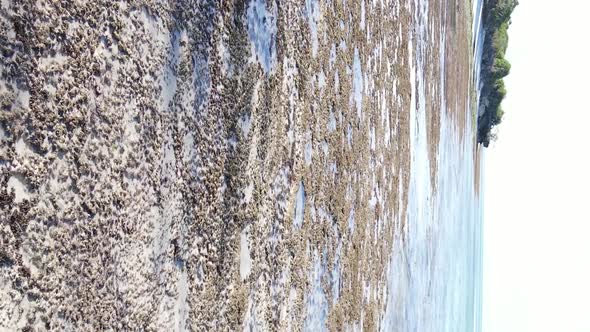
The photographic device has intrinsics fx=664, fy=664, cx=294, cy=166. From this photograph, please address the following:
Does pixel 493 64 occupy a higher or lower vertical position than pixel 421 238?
higher

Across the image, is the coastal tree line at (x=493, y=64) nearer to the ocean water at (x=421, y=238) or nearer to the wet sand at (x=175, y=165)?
the ocean water at (x=421, y=238)

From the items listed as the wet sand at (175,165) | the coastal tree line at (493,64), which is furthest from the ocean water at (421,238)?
the coastal tree line at (493,64)

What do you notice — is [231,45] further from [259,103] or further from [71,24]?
[71,24]

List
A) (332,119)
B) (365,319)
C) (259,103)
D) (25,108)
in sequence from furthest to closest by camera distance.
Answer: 1. (365,319)
2. (332,119)
3. (259,103)
4. (25,108)

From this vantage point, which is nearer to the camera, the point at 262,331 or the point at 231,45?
the point at 231,45

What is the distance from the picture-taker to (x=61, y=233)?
62 cm

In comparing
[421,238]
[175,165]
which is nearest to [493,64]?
[421,238]

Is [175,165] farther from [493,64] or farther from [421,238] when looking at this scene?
[493,64]

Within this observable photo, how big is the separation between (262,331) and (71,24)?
2.21 feet

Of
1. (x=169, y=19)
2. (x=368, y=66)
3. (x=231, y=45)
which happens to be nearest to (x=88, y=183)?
(x=169, y=19)

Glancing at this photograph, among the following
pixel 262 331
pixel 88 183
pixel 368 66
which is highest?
pixel 368 66

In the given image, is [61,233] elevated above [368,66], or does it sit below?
below

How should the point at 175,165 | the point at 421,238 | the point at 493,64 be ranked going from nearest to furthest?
the point at 175,165 < the point at 421,238 < the point at 493,64

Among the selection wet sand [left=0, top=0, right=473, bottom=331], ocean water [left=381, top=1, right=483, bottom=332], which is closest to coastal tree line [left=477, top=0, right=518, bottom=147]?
ocean water [left=381, top=1, right=483, bottom=332]
